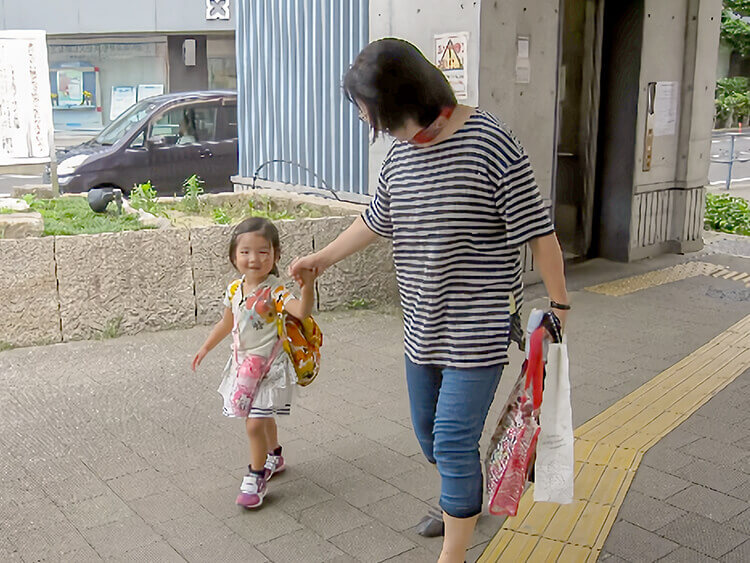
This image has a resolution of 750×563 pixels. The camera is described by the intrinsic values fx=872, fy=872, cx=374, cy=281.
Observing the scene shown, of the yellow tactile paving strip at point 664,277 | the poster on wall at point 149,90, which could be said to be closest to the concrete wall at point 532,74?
the yellow tactile paving strip at point 664,277

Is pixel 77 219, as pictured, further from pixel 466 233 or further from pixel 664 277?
pixel 664 277

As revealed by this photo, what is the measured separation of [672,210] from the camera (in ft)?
29.6

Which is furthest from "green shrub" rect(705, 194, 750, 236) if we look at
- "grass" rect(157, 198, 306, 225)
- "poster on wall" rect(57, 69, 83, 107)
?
"poster on wall" rect(57, 69, 83, 107)

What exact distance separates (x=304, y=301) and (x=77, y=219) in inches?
151

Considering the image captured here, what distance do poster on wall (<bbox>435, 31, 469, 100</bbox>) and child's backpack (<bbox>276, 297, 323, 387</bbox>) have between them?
3612 mm

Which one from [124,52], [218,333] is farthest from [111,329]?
[124,52]

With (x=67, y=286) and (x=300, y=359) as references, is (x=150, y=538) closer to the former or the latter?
(x=300, y=359)

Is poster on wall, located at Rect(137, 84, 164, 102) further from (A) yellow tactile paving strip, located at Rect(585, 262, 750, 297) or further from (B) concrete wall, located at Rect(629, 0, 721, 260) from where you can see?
(A) yellow tactile paving strip, located at Rect(585, 262, 750, 297)

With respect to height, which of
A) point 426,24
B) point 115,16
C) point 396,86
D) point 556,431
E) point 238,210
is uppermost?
point 115,16

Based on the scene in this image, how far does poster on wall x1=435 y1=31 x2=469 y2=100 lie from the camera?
6.64 metres

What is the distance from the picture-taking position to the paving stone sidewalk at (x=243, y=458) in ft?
11.0

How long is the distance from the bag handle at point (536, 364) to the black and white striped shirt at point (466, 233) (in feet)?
0.33

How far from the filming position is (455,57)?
670cm

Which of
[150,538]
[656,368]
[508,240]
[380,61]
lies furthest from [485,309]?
[656,368]
